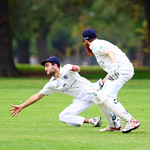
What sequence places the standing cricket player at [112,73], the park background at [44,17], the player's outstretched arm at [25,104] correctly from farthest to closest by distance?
the park background at [44,17] → the player's outstretched arm at [25,104] → the standing cricket player at [112,73]

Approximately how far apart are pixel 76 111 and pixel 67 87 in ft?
1.62

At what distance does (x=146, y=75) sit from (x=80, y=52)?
214 feet

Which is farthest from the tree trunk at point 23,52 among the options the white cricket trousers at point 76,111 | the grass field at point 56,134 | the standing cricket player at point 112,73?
the standing cricket player at point 112,73

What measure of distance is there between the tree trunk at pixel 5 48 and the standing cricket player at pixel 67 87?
81.4ft

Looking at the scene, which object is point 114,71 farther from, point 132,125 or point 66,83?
point 66,83

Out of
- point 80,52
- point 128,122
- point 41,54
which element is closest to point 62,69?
point 128,122

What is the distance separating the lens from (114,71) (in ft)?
28.8

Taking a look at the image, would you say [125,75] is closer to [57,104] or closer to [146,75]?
[57,104]

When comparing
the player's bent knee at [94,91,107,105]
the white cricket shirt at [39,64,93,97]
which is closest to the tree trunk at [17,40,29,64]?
the white cricket shirt at [39,64,93,97]

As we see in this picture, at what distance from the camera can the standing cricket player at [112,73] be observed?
8.77 metres

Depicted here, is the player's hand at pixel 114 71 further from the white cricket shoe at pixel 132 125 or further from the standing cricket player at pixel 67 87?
the white cricket shoe at pixel 132 125

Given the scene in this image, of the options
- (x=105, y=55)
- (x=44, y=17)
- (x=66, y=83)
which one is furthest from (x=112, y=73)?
(x=44, y=17)

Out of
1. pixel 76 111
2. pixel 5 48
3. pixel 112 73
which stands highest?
pixel 112 73

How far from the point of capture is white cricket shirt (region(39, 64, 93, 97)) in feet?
30.7
